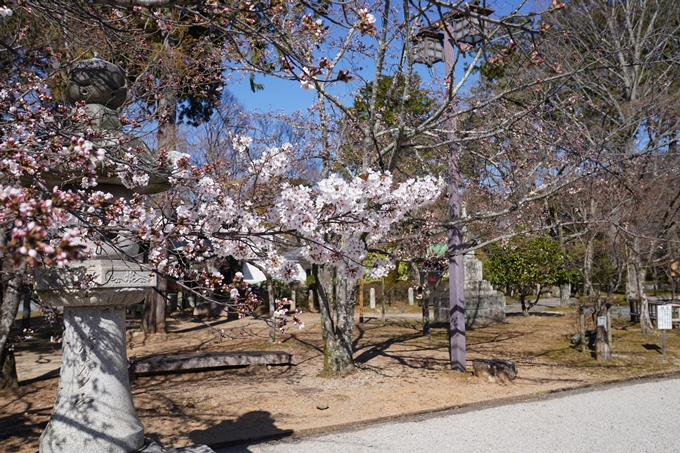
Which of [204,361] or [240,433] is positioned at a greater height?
[204,361]

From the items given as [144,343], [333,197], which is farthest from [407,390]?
[144,343]

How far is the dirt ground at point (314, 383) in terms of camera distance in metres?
6.35

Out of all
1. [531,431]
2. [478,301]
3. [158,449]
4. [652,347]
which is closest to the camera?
[158,449]

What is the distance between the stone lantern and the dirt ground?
1.03 meters

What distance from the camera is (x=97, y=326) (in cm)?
401

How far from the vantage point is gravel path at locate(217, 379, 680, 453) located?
5434mm

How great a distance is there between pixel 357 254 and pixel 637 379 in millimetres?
5965

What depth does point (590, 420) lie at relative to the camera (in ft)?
20.7

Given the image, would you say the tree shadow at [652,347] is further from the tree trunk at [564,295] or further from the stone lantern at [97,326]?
the stone lantern at [97,326]

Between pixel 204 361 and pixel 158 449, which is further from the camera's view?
pixel 204 361

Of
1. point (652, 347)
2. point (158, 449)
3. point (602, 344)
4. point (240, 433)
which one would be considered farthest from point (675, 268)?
point (158, 449)

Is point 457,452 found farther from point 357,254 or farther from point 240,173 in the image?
point 240,173

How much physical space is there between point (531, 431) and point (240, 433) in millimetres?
3084

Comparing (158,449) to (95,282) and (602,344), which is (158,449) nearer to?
(95,282)
